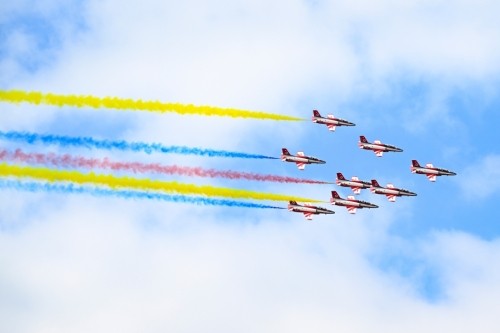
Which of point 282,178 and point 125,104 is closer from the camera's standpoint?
point 125,104

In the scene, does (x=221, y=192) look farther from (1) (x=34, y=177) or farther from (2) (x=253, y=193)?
(1) (x=34, y=177)

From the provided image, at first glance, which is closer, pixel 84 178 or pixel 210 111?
pixel 84 178

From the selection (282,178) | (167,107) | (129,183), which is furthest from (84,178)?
(282,178)

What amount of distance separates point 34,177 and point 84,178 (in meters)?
8.07

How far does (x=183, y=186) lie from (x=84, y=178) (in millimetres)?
17078

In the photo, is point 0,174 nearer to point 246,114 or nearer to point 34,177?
point 34,177

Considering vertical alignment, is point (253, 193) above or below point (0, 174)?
above

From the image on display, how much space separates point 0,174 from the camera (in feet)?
513

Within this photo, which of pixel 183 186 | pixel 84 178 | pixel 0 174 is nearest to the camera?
pixel 0 174

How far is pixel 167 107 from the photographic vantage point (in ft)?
596

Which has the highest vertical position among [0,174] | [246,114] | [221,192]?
[246,114]

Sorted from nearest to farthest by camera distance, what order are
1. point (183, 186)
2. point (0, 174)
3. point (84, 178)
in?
point (0, 174)
point (84, 178)
point (183, 186)

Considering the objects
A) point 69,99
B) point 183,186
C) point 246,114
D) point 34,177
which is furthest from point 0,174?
point 246,114

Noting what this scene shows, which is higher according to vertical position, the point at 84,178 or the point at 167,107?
the point at 167,107
